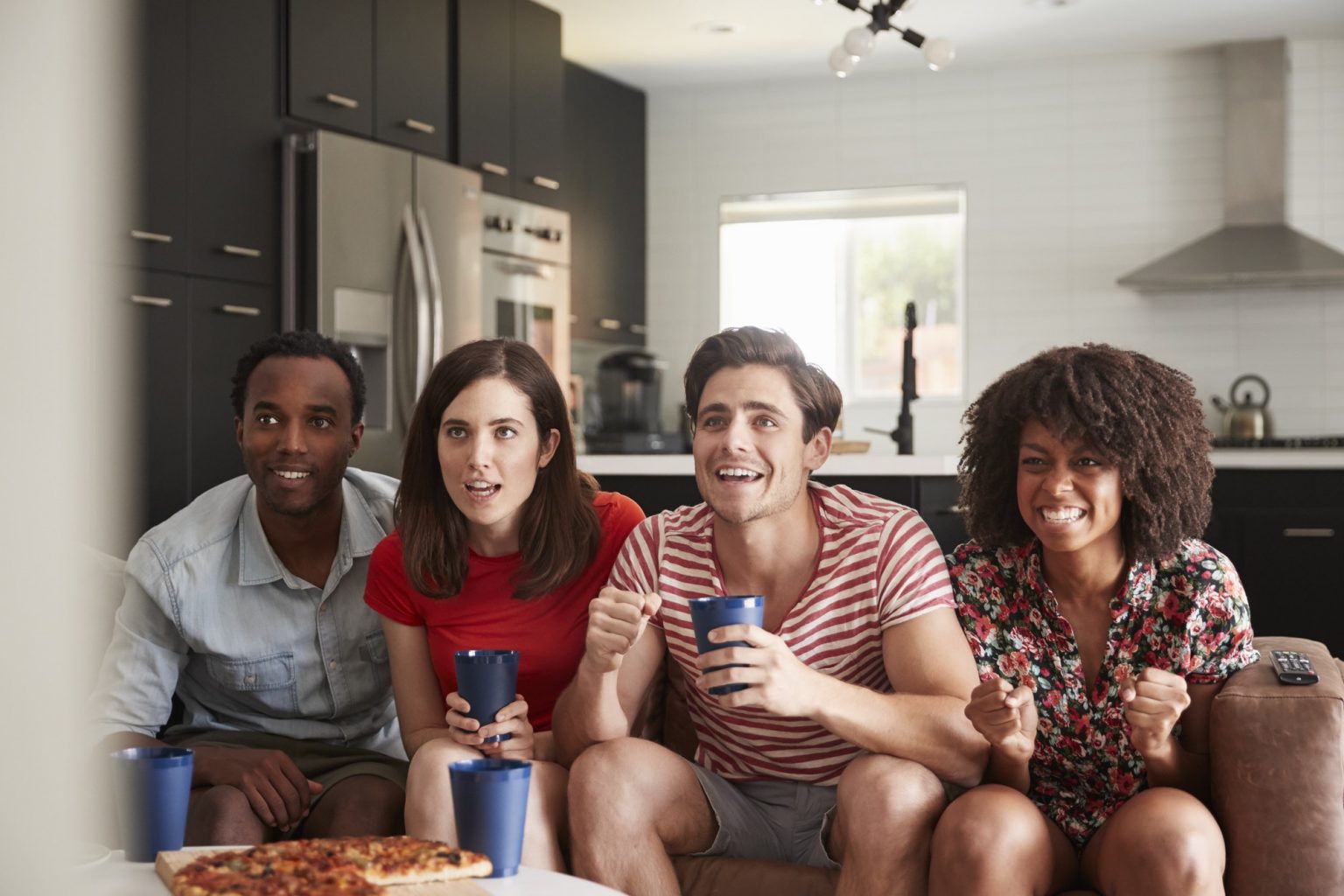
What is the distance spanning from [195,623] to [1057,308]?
186 inches

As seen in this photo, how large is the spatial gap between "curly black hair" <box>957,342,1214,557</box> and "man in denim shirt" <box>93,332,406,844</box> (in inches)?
40.6

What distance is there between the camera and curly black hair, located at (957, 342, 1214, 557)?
169 centimetres

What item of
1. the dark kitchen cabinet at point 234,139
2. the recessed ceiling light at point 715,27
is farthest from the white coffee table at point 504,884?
the recessed ceiling light at point 715,27

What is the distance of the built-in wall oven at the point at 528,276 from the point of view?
15.9ft

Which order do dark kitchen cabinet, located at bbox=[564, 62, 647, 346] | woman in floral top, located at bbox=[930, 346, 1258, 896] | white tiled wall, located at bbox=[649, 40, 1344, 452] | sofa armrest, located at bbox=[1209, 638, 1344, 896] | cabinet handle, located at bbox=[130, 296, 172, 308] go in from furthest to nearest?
1. dark kitchen cabinet, located at bbox=[564, 62, 647, 346]
2. white tiled wall, located at bbox=[649, 40, 1344, 452]
3. cabinet handle, located at bbox=[130, 296, 172, 308]
4. woman in floral top, located at bbox=[930, 346, 1258, 896]
5. sofa armrest, located at bbox=[1209, 638, 1344, 896]

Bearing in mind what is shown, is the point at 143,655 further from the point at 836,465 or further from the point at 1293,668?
the point at 836,465

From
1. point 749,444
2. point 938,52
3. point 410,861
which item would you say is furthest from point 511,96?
point 410,861

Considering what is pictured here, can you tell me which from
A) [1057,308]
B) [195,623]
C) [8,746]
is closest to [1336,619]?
[1057,308]

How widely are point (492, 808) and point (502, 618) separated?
2.16 feet

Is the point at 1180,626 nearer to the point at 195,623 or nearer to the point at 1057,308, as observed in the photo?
the point at 195,623

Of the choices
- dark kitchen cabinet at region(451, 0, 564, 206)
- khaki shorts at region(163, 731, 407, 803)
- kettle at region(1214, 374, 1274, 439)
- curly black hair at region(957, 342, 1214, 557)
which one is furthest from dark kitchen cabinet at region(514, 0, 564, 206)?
curly black hair at region(957, 342, 1214, 557)

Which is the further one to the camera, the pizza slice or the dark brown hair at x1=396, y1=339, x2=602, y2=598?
the dark brown hair at x1=396, y1=339, x2=602, y2=598

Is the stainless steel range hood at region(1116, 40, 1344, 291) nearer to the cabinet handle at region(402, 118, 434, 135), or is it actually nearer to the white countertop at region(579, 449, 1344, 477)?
the white countertop at region(579, 449, 1344, 477)

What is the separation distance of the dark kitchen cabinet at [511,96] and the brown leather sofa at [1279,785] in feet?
12.2
